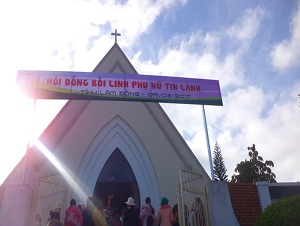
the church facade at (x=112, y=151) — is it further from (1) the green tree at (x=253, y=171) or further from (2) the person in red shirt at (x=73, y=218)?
(1) the green tree at (x=253, y=171)

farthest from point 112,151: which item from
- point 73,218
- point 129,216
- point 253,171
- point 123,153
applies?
point 253,171

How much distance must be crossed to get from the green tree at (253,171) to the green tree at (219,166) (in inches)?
574

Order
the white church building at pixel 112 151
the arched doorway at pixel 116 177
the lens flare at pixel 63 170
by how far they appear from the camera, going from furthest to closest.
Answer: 1. the arched doorway at pixel 116 177
2. the white church building at pixel 112 151
3. the lens flare at pixel 63 170

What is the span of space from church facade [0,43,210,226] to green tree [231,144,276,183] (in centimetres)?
1576

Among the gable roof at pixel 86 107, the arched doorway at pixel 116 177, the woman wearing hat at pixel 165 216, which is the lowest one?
the woman wearing hat at pixel 165 216

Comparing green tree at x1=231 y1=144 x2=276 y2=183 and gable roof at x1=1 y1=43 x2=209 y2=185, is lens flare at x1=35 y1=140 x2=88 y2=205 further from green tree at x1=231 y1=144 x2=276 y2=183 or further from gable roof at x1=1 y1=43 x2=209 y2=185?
green tree at x1=231 y1=144 x2=276 y2=183

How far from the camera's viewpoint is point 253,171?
27938 millimetres

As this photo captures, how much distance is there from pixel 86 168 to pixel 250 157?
20006 mm

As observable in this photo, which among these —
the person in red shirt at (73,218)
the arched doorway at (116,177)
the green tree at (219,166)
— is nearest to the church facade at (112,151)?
the arched doorway at (116,177)

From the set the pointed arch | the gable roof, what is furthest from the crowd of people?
the gable roof

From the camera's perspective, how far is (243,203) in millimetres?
9203

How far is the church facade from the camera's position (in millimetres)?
12367

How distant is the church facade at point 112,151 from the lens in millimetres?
12367

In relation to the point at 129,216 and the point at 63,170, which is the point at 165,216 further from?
the point at 63,170
